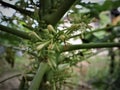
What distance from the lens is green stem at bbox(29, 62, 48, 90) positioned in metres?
0.90

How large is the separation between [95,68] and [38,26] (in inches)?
91.0

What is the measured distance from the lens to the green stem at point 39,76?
902mm

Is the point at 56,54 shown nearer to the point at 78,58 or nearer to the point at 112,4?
the point at 78,58

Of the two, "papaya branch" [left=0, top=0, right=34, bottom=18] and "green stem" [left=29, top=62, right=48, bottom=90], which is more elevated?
"papaya branch" [left=0, top=0, right=34, bottom=18]

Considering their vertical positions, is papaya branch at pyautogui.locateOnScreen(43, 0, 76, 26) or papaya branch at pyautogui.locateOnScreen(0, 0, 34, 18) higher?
papaya branch at pyautogui.locateOnScreen(0, 0, 34, 18)

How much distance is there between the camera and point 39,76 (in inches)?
36.5

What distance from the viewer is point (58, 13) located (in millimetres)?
920

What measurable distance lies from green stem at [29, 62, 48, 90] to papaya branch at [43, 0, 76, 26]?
4.5 inches

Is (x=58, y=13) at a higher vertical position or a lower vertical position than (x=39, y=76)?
higher

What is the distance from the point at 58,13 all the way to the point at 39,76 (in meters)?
0.17

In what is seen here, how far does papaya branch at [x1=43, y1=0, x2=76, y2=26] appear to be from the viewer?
0.88 metres

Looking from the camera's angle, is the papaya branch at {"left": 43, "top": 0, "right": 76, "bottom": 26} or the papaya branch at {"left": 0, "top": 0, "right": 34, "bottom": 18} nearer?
the papaya branch at {"left": 43, "top": 0, "right": 76, "bottom": 26}

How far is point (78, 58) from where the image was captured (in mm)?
1099

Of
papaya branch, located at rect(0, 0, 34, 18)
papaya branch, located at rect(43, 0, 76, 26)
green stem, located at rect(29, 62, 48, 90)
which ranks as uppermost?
papaya branch, located at rect(0, 0, 34, 18)
